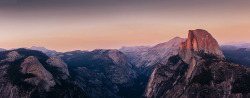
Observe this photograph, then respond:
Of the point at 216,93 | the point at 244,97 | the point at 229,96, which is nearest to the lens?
the point at 244,97

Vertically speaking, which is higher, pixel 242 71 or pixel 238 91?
pixel 242 71

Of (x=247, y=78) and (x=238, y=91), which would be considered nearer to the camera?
(x=238, y=91)

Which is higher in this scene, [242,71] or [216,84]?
[242,71]

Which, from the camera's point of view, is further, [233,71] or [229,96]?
[233,71]

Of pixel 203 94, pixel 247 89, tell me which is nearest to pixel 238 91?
pixel 247 89

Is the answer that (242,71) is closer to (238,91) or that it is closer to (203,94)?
(238,91)

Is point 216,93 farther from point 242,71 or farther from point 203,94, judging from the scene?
point 242,71

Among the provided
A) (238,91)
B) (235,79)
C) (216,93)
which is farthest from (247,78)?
(216,93)

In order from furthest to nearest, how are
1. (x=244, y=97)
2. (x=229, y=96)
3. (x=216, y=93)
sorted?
(x=216, y=93) → (x=229, y=96) → (x=244, y=97)
